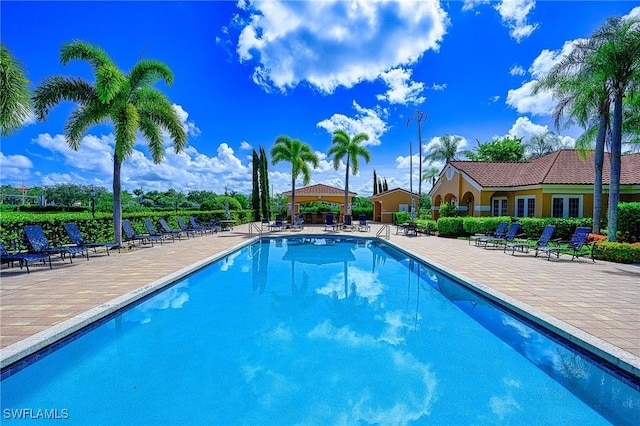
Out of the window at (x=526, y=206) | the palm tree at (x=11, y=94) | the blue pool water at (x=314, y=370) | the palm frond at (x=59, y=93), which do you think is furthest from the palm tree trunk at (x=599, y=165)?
the palm frond at (x=59, y=93)

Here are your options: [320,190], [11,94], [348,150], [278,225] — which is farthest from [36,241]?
[320,190]

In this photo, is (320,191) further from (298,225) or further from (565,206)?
(565,206)

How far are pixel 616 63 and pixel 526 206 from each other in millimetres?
10200

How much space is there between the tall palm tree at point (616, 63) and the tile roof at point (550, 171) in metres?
6.10

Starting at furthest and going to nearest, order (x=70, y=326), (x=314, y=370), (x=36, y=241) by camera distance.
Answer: (x=36, y=241)
(x=70, y=326)
(x=314, y=370)

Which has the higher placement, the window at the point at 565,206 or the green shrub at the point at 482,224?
the window at the point at 565,206

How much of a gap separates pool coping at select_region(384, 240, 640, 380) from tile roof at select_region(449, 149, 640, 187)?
15.9 metres

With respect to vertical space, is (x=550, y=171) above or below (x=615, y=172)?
above

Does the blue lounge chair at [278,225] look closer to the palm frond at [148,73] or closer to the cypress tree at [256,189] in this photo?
the cypress tree at [256,189]

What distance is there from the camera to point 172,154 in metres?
14.5

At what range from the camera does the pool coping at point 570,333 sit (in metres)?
3.83

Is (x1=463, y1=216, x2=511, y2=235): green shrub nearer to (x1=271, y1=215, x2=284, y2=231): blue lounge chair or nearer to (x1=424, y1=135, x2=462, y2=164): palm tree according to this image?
(x1=271, y1=215, x2=284, y2=231): blue lounge chair

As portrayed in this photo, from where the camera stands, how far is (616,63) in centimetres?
1185

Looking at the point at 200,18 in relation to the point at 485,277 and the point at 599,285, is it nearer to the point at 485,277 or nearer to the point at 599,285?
the point at 485,277
